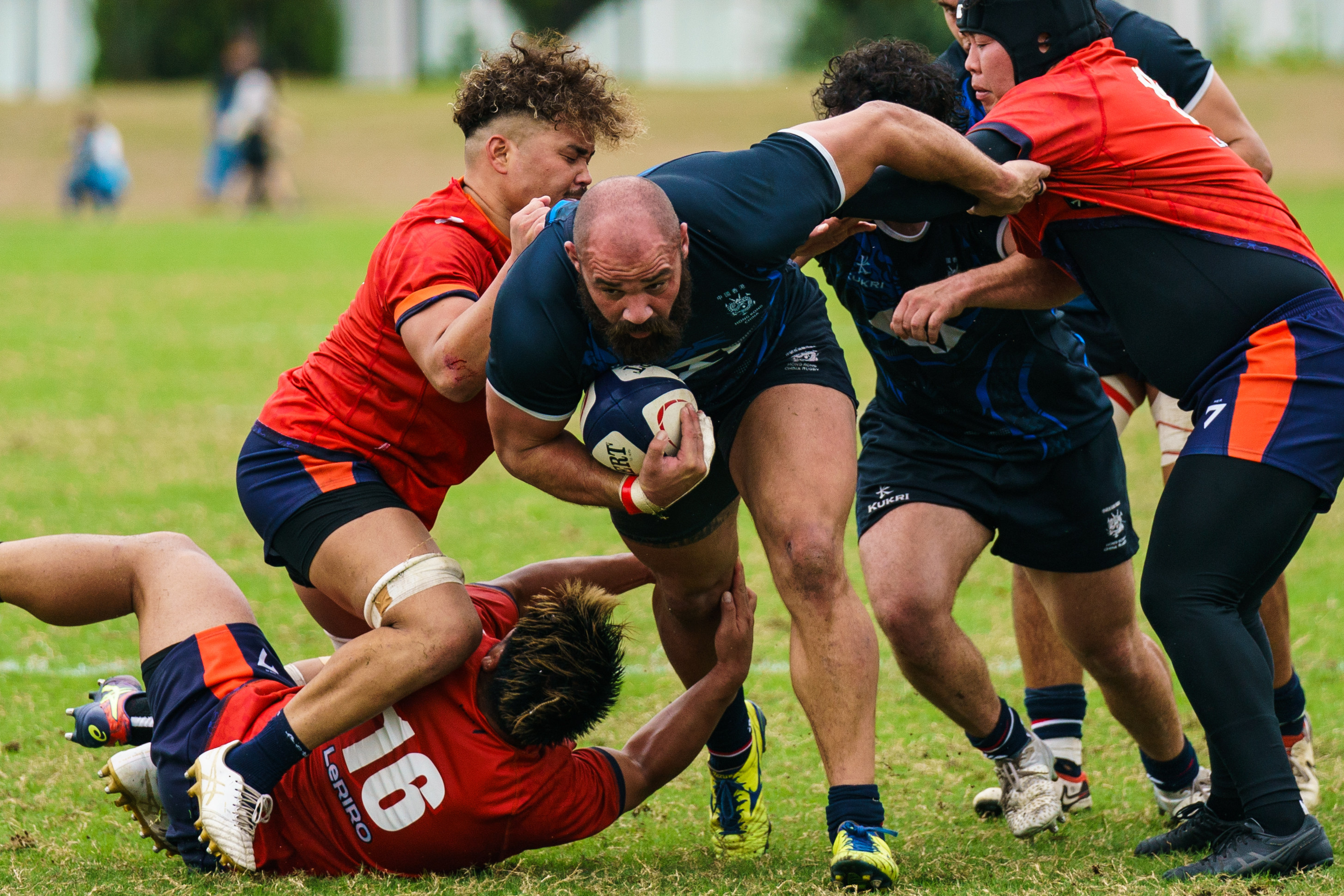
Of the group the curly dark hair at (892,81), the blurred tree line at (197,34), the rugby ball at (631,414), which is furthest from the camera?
the blurred tree line at (197,34)

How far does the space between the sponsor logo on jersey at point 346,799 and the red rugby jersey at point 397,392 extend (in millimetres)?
959

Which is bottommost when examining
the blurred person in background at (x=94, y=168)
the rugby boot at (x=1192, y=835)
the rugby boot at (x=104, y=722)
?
the blurred person in background at (x=94, y=168)

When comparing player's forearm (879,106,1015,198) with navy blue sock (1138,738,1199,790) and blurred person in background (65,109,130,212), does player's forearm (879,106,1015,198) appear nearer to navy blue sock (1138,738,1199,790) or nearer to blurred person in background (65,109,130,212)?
navy blue sock (1138,738,1199,790)

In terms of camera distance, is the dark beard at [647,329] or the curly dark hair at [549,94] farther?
the curly dark hair at [549,94]

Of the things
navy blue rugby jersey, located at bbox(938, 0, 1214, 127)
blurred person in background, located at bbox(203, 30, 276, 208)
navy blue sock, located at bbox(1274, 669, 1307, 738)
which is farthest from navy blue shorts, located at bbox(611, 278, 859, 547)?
blurred person in background, located at bbox(203, 30, 276, 208)

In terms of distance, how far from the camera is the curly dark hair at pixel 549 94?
15.7 ft

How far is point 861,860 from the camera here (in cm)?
387

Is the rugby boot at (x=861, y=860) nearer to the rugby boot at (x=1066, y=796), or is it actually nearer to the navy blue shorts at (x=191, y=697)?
the rugby boot at (x=1066, y=796)

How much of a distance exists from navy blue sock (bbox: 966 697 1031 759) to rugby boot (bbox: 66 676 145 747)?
2570mm

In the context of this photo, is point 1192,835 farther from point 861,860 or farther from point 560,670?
point 560,670

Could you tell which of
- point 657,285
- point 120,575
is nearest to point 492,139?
point 657,285

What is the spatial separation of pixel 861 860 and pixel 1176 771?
1.44 m

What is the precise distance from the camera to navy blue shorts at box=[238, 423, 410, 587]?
459cm

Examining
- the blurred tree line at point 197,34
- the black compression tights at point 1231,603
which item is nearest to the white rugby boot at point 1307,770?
the black compression tights at point 1231,603
